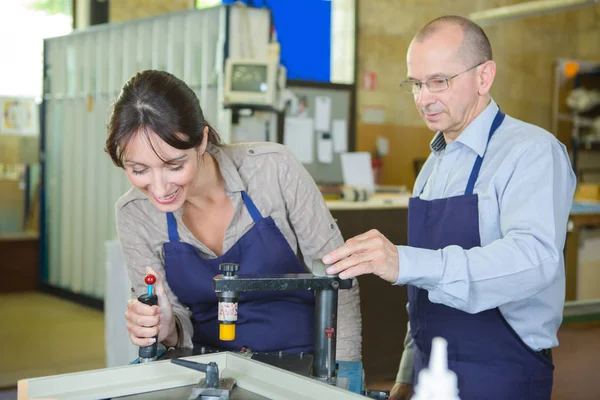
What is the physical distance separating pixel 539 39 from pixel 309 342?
25.0 ft

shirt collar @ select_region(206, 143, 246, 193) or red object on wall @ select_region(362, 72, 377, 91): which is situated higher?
red object on wall @ select_region(362, 72, 377, 91)

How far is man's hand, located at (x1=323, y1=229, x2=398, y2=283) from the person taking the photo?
1.36 meters

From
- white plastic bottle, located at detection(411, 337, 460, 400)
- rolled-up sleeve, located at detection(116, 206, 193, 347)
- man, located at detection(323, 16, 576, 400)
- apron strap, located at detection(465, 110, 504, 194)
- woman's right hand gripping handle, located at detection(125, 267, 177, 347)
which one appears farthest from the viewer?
rolled-up sleeve, located at detection(116, 206, 193, 347)

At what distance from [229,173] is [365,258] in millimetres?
610

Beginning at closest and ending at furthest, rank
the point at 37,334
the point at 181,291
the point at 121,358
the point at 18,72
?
the point at 181,291
the point at 121,358
the point at 37,334
the point at 18,72

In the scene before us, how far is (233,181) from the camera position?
1864 millimetres

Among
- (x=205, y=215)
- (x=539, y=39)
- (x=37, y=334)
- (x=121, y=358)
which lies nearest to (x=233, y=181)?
(x=205, y=215)

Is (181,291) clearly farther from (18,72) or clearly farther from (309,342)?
(18,72)

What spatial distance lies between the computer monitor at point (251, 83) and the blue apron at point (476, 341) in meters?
2.58

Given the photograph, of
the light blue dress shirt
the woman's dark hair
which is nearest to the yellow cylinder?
the light blue dress shirt

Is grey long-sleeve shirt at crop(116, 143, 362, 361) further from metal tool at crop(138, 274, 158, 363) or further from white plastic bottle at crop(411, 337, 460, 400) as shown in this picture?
white plastic bottle at crop(411, 337, 460, 400)

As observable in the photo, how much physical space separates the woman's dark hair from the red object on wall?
5.75m

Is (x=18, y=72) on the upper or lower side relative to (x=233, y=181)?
upper

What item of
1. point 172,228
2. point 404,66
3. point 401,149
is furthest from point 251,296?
point 404,66
